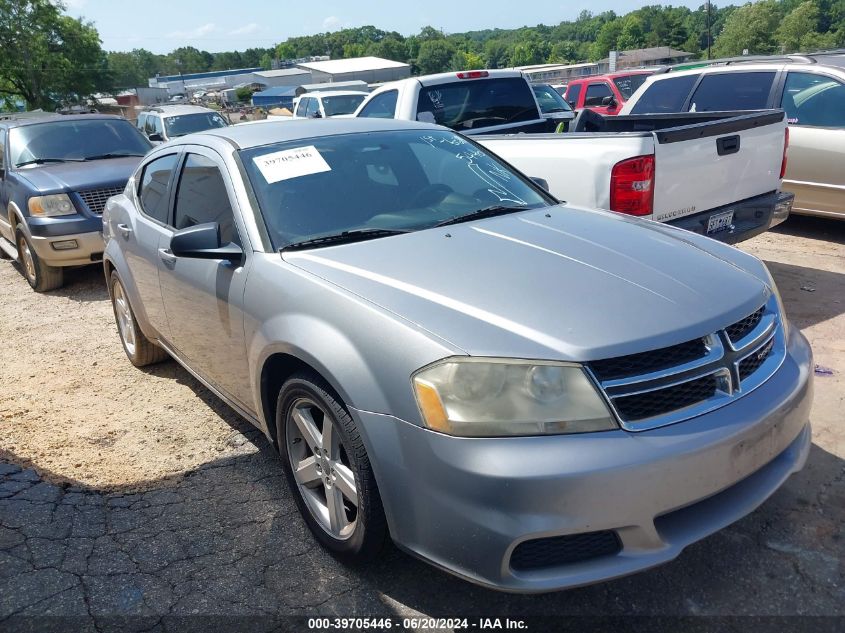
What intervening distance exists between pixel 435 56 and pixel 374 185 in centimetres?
13848

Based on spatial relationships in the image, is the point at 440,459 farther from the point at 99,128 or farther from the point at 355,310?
the point at 99,128

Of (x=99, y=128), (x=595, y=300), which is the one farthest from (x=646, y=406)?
(x=99, y=128)

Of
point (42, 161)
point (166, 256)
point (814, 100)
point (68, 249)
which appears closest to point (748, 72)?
point (814, 100)

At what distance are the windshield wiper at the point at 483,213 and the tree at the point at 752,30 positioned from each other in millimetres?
83984

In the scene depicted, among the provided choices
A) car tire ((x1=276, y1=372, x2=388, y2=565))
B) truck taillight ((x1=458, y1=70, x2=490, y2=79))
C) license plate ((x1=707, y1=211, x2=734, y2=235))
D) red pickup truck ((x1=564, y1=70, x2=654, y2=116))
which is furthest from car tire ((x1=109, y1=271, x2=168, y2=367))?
red pickup truck ((x1=564, y1=70, x2=654, y2=116))

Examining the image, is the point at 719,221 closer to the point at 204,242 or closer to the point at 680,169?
the point at 680,169

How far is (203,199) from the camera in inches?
145

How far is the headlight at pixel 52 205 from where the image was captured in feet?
24.1

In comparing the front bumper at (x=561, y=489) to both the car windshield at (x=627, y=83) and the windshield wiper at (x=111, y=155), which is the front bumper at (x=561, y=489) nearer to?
the windshield wiper at (x=111, y=155)

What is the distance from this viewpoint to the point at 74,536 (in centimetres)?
315

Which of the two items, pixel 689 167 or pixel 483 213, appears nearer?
pixel 483 213

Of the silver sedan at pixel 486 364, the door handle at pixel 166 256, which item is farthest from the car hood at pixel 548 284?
the door handle at pixel 166 256

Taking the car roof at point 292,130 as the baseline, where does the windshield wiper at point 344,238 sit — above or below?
below

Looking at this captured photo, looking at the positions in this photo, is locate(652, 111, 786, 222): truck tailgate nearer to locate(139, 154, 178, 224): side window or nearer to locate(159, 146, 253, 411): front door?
locate(159, 146, 253, 411): front door
